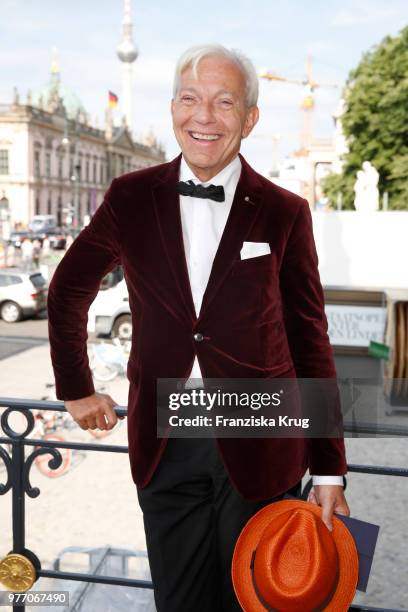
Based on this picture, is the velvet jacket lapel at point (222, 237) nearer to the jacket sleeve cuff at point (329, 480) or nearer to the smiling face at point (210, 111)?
the smiling face at point (210, 111)

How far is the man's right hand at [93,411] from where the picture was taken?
7.47ft

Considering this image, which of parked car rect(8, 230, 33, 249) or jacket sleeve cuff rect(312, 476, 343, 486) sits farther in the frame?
parked car rect(8, 230, 33, 249)

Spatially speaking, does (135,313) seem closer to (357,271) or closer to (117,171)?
(357,271)

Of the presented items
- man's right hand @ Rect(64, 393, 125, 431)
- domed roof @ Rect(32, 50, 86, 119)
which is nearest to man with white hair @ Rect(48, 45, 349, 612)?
man's right hand @ Rect(64, 393, 125, 431)

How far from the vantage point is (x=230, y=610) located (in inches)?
86.0

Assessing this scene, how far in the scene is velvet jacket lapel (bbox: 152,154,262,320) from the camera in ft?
6.52

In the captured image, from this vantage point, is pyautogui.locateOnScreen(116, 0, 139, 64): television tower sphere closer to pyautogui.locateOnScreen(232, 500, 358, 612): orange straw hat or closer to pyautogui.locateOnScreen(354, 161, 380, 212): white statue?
pyautogui.locateOnScreen(354, 161, 380, 212): white statue

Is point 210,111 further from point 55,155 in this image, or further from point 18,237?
point 55,155

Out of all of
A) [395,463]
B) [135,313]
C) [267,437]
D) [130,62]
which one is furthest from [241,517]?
[130,62]

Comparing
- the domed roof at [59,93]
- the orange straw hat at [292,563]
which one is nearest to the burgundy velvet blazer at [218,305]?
the orange straw hat at [292,563]

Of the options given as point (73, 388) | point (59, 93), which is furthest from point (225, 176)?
point (59, 93)

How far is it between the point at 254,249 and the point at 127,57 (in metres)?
132

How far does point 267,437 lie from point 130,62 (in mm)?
133806

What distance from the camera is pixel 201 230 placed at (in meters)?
2.05
